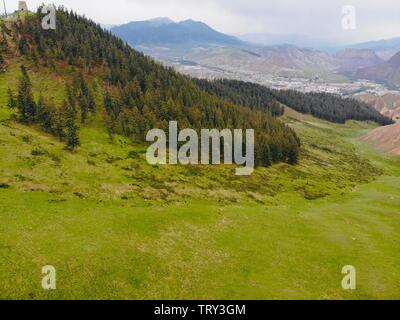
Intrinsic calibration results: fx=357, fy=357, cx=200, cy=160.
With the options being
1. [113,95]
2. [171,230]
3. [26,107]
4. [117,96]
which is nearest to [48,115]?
[26,107]

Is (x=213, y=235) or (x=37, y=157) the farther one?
(x=37, y=157)

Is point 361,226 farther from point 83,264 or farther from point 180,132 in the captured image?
point 180,132

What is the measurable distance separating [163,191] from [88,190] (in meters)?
15.8

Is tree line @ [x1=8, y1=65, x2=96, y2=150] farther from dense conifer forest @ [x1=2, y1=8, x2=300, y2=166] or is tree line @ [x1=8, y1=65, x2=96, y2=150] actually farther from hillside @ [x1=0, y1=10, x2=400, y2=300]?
hillside @ [x1=0, y1=10, x2=400, y2=300]

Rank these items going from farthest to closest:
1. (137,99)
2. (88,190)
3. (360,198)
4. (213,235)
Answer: (137,99), (360,198), (88,190), (213,235)

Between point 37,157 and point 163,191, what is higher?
point 37,157

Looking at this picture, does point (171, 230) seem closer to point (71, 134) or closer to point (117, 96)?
point (71, 134)

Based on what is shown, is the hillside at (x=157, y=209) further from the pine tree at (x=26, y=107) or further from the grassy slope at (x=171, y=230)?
the pine tree at (x=26, y=107)

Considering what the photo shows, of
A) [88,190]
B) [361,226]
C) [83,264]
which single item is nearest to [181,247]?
[83,264]

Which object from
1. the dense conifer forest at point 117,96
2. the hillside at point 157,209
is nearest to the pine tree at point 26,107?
the dense conifer forest at point 117,96

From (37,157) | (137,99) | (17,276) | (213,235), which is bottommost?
(213,235)

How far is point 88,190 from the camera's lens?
205 ft

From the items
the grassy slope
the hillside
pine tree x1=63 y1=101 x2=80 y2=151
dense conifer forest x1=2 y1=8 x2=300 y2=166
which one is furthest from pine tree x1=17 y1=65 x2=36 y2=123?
pine tree x1=63 y1=101 x2=80 y2=151

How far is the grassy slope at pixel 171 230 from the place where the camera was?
124 feet
